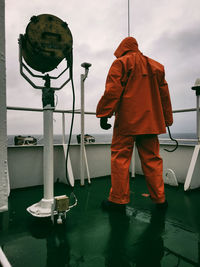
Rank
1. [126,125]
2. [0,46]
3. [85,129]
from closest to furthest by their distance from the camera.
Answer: [0,46] < [126,125] < [85,129]

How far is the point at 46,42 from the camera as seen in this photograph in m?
1.39

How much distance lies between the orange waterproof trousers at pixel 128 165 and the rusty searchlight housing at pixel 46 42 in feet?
2.62

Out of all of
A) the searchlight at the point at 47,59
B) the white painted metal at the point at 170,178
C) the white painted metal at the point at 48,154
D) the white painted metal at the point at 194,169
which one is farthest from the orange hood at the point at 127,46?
the white painted metal at the point at 170,178

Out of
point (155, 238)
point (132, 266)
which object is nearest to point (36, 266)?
point (132, 266)

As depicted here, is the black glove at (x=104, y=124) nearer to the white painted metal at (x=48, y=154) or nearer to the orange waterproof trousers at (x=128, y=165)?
the orange waterproof trousers at (x=128, y=165)

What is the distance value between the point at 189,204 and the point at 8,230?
5.27ft

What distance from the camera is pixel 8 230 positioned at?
4.66ft

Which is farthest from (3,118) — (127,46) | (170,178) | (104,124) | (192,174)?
(170,178)

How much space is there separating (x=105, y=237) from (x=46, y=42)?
1.36m

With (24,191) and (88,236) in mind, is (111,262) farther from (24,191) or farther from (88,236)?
(24,191)

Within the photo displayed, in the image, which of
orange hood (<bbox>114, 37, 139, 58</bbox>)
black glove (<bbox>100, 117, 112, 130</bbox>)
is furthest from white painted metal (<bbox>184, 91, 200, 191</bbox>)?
black glove (<bbox>100, 117, 112, 130</bbox>)

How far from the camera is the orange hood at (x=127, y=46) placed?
186 cm

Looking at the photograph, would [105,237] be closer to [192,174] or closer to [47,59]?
[47,59]

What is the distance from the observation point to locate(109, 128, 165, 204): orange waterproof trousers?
1.74m
